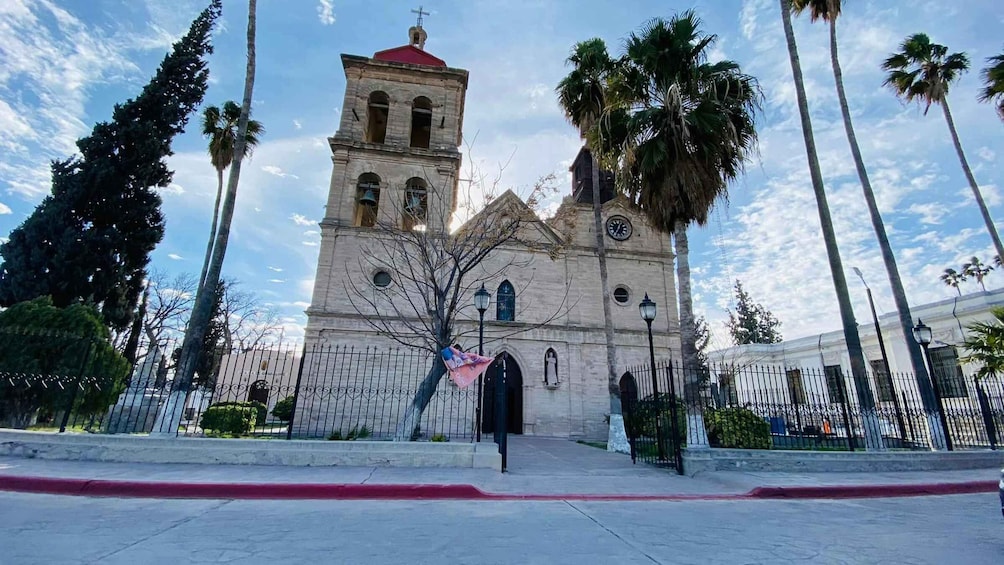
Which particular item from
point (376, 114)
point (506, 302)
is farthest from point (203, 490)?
point (376, 114)

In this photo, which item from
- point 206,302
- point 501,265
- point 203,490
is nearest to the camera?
point 203,490

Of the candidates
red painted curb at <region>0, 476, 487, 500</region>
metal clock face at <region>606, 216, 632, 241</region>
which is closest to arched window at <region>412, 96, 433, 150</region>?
metal clock face at <region>606, 216, 632, 241</region>

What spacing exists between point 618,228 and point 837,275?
11269 mm

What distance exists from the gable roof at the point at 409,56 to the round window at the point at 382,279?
11.4 m

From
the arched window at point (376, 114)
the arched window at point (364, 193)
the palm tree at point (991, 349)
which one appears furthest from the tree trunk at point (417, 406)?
the arched window at point (376, 114)

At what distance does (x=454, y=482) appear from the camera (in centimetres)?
670

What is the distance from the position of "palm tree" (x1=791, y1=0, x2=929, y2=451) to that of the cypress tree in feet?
86.6

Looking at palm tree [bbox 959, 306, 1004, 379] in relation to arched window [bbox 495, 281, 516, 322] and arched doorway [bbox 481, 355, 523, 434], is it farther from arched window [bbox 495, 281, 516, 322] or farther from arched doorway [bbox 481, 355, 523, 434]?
arched window [bbox 495, 281, 516, 322]

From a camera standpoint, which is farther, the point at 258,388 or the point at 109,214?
the point at 109,214

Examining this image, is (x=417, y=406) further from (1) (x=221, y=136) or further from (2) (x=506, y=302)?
(1) (x=221, y=136)

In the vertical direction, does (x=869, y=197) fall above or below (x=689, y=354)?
above

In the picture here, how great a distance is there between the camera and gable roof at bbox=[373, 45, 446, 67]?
74.2ft

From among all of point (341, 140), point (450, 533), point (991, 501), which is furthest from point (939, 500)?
point (341, 140)

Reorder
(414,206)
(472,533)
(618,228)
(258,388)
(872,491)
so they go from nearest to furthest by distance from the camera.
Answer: (472,533), (872,491), (258,388), (414,206), (618,228)
